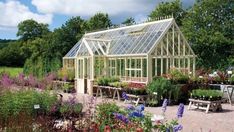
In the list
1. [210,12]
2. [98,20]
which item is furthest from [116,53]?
[98,20]

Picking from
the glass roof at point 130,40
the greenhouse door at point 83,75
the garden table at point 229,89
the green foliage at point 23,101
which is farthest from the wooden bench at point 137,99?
the green foliage at point 23,101

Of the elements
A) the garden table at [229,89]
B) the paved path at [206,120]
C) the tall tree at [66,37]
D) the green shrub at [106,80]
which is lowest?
the paved path at [206,120]

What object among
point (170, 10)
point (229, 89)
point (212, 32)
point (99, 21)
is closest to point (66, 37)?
point (99, 21)

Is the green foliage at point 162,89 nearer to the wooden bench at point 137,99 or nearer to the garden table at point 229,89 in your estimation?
the wooden bench at point 137,99

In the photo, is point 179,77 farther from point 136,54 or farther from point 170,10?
point 170,10

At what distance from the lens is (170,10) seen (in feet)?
110

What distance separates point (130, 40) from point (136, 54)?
2.23m

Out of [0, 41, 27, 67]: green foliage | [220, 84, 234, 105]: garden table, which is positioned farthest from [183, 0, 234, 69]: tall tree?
[0, 41, 27, 67]: green foliage

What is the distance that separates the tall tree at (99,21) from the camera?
37.2 meters

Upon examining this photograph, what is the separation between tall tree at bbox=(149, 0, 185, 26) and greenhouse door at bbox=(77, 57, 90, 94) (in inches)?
579

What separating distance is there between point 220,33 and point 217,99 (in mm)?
13467

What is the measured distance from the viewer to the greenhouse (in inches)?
658

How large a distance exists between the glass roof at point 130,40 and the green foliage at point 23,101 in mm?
8447

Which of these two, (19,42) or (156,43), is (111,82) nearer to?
(156,43)
